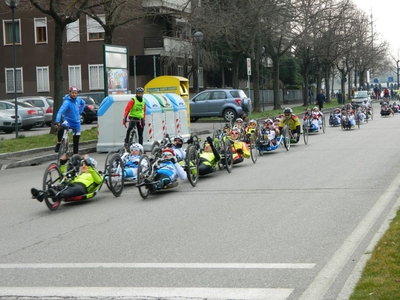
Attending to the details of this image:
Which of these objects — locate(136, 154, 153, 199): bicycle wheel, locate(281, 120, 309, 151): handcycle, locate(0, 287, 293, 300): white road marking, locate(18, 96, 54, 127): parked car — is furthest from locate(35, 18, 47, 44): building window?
locate(0, 287, 293, 300): white road marking

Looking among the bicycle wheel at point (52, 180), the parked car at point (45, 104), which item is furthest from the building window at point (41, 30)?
the bicycle wheel at point (52, 180)

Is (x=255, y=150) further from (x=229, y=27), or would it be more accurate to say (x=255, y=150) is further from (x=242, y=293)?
(x=229, y=27)

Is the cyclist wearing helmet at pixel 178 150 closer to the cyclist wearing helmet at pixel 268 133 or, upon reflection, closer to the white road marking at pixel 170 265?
the cyclist wearing helmet at pixel 268 133

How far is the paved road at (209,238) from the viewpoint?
7121mm

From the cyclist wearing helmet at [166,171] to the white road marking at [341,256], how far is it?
3.46 m

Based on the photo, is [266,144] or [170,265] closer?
[170,265]

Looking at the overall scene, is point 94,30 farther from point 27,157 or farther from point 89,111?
point 27,157

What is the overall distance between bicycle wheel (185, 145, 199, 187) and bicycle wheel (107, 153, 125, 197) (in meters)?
1.36

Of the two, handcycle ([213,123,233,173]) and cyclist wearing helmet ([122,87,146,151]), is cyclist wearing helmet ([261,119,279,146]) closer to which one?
cyclist wearing helmet ([122,87,146,151])

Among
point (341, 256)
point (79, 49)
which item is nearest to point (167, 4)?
point (79, 49)

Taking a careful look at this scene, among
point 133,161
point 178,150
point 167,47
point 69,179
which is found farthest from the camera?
point 167,47

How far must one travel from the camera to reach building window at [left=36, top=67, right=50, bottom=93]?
53938mm

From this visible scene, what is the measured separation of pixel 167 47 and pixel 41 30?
29.5 ft

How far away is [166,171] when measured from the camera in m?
13.3
